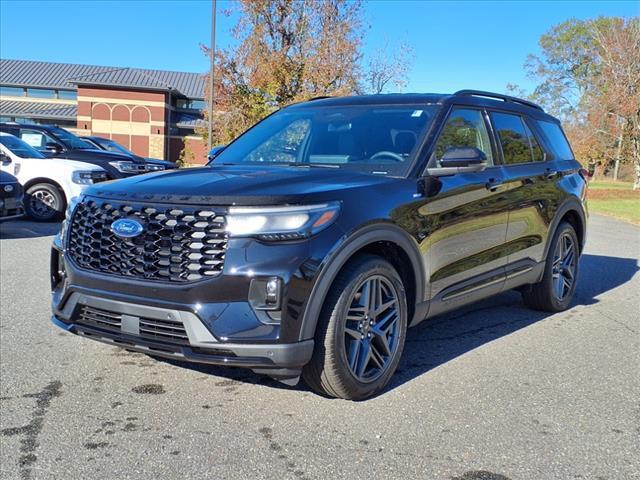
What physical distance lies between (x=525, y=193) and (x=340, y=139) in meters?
1.69

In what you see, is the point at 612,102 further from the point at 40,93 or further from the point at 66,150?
the point at 40,93

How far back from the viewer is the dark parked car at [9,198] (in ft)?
32.1

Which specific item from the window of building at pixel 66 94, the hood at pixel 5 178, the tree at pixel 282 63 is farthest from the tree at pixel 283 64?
A: the window of building at pixel 66 94

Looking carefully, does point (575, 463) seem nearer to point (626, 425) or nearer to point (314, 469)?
point (626, 425)

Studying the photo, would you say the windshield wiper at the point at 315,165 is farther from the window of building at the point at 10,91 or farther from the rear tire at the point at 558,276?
the window of building at the point at 10,91

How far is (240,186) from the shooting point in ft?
10.9

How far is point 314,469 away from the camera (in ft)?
9.30

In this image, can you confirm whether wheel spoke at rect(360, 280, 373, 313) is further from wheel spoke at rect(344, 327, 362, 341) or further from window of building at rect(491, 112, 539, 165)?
window of building at rect(491, 112, 539, 165)

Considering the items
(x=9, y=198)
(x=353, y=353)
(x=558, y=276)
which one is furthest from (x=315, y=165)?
(x=9, y=198)

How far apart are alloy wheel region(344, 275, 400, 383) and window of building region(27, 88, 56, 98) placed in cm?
6295

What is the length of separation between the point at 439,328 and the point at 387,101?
1.98m

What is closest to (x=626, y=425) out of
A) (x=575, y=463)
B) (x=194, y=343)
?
(x=575, y=463)

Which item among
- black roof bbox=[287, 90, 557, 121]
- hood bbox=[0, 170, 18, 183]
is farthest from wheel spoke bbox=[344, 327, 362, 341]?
hood bbox=[0, 170, 18, 183]

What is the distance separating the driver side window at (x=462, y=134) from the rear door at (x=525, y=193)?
8.4 inches
